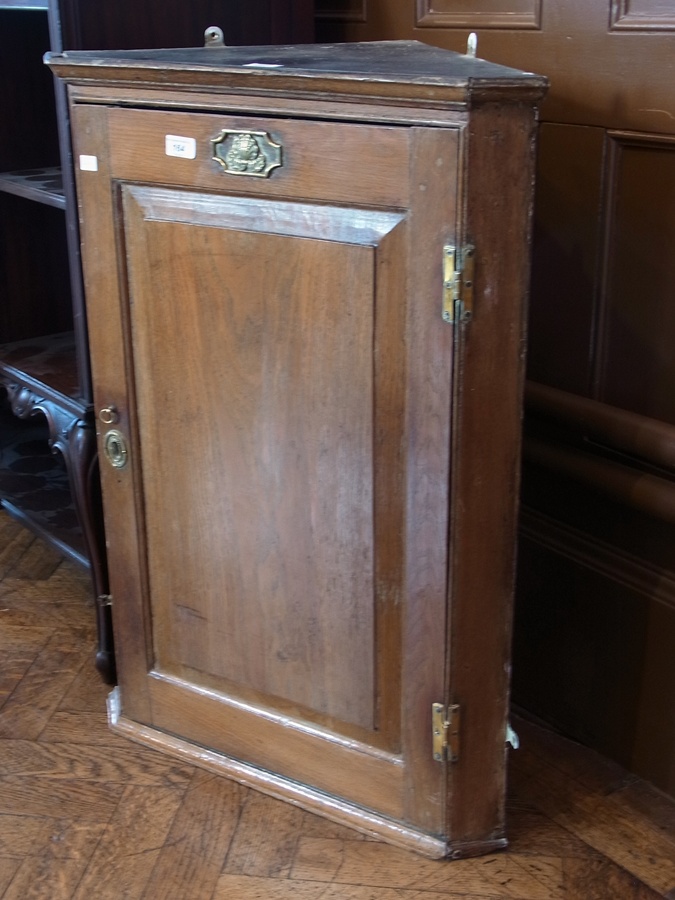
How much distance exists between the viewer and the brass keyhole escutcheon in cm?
147

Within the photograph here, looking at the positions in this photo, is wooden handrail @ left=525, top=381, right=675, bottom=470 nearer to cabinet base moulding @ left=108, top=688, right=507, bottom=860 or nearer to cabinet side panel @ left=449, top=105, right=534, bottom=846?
cabinet side panel @ left=449, top=105, right=534, bottom=846

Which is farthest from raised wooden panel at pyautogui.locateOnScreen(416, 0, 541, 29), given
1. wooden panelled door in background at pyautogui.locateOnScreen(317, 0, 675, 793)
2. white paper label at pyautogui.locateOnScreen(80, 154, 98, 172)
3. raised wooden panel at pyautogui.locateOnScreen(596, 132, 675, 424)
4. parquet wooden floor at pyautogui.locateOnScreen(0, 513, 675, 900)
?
parquet wooden floor at pyautogui.locateOnScreen(0, 513, 675, 900)

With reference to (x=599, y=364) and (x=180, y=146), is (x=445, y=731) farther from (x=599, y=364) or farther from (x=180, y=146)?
(x=180, y=146)

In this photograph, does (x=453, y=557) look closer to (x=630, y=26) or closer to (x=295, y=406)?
(x=295, y=406)

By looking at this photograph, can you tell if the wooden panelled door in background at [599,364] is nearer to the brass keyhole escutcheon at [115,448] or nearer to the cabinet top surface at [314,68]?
the cabinet top surface at [314,68]

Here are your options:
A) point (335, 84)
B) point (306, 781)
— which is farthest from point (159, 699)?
point (335, 84)

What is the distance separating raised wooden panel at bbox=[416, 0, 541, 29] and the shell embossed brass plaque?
1.62 ft

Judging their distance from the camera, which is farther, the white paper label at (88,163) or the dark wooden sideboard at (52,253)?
the dark wooden sideboard at (52,253)

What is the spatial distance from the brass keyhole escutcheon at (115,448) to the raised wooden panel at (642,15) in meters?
0.84

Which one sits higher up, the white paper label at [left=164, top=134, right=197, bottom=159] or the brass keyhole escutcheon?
the white paper label at [left=164, top=134, right=197, bottom=159]

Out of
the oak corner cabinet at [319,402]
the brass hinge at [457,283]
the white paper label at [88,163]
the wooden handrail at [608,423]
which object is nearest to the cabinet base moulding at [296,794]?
the oak corner cabinet at [319,402]

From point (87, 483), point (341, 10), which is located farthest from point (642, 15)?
point (87, 483)

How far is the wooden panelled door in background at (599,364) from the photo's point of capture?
1.37m

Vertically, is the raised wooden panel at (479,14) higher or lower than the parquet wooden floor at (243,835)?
higher
